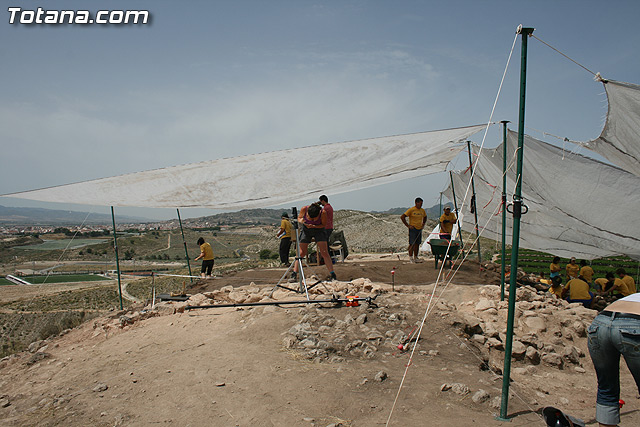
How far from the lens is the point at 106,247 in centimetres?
4641

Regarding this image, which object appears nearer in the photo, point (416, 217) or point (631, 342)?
point (631, 342)

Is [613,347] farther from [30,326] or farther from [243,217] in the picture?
[30,326]

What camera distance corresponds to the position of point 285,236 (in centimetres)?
1038

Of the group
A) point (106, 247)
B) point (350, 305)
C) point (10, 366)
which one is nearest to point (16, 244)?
point (106, 247)

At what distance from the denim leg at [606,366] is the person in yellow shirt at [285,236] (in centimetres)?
740

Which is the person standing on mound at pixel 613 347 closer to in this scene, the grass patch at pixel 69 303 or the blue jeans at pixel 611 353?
the blue jeans at pixel 611 353

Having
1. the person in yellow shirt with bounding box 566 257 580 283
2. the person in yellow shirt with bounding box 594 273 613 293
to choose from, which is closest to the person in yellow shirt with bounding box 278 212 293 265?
the person in yellow shirt with bounding box 566 257 580 283

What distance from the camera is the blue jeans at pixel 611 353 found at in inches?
101

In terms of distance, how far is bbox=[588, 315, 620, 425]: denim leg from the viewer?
2682mm

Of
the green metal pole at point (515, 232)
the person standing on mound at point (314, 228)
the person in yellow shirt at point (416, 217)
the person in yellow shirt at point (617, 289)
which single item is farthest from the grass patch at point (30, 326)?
the person in yellow shirt at point (617, 289)

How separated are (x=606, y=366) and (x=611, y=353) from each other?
112mm

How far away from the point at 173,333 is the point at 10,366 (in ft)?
7.71

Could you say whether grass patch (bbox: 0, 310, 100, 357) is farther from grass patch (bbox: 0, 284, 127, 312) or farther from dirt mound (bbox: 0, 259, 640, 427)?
dirt mound (bbox: 0, 259, 640, 427)

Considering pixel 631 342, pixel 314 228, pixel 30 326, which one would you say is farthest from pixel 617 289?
pixel 30 326
